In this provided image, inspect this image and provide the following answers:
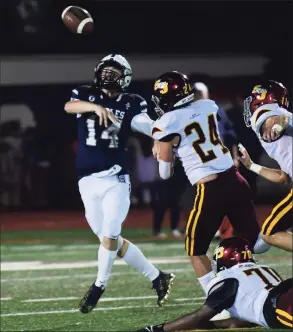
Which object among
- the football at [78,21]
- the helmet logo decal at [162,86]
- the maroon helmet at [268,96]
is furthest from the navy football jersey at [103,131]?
Answer: the maroon helmet at [268,96]

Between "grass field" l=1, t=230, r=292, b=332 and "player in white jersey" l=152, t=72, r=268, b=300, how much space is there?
23.7 inches

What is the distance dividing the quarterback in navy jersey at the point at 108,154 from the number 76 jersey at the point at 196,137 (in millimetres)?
535

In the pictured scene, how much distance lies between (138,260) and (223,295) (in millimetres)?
1464

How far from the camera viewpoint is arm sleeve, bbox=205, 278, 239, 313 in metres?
4.30

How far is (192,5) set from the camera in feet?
53.6

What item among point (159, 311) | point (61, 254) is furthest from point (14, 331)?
point (61, 254)

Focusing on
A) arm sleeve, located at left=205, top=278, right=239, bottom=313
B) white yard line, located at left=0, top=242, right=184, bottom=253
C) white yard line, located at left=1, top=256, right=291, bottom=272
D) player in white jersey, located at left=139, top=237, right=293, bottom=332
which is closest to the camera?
player in white jersey, located at left=139, top=237, right=293, bottom=332

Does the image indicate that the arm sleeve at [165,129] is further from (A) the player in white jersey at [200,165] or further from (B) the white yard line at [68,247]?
(B) the white yard line at [68,247]

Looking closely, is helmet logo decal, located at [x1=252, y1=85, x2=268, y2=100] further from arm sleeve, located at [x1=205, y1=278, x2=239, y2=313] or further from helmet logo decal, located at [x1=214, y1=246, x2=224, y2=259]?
arm sleeve, located at [x1=205, y1=278, x2=239, y2=313]

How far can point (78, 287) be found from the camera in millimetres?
6805

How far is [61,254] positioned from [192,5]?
8.41m

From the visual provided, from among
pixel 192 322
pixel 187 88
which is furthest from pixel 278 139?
pixel 192 322

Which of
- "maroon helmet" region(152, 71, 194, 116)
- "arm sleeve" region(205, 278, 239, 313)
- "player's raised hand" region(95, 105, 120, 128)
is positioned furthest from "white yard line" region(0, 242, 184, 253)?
"arm sleeve" region(205, 278, 239, 313)

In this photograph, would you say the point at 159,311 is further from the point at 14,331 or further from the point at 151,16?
the point at 151,16
